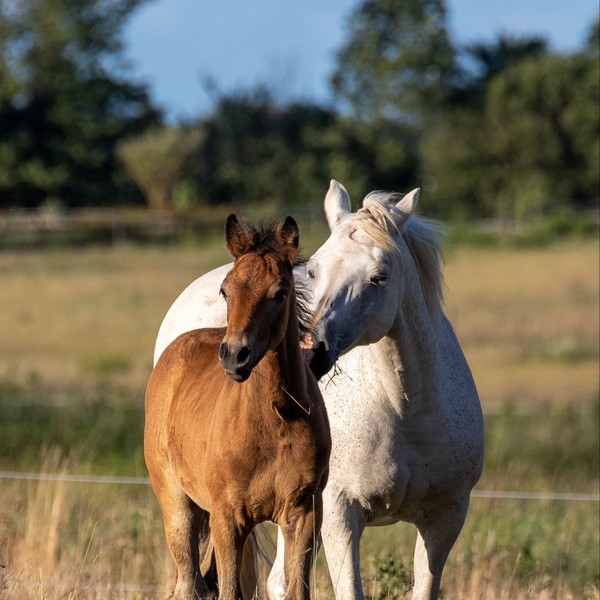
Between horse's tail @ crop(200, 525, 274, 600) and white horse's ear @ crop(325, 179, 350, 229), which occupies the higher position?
white horse's ear @ crop(325, 179, 350, 229)

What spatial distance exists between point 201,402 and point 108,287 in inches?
828

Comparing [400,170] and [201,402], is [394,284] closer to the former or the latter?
[201,402]

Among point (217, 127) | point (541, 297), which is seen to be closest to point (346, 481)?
point (541, 297)

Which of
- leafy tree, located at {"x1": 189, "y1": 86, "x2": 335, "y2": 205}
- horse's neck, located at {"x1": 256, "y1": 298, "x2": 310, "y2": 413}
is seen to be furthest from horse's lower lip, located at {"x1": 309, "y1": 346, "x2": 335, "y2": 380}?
leafy tree, located at {"x1": 189, "y1": 86, "x2": 335, "y2": 205}

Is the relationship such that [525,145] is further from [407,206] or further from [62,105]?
[407,206]

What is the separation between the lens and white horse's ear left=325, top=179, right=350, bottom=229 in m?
4.99

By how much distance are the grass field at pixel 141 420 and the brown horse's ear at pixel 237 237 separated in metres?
1.47

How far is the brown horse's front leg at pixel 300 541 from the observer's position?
4.05 meters

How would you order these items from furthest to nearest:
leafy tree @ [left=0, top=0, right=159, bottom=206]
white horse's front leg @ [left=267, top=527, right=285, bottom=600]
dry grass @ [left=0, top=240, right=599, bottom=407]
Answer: leafy tree @ [left=0, top=0, right=159, bottom=206] < dry grass @ [left=0, top=240, right=599, bottom=407] < white horse's front leg @ [left=267, top=527, right=285, bottom=600]

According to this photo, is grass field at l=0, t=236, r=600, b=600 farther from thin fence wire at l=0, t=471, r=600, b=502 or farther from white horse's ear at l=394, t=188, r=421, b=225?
white horse's ear at l=394, t=188, r=421, b=225

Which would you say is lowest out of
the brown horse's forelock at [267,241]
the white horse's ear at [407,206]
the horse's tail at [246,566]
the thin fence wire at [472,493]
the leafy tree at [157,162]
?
the thin fence wire at [472,493]

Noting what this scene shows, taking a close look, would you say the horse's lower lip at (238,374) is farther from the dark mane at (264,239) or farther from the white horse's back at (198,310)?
the white horse's back at (198,310)

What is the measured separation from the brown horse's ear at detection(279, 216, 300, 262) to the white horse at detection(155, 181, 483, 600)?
67cm

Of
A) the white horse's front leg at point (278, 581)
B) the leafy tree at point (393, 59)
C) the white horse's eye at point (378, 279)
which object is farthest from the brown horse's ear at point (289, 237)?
the leafy tree at point (393, 59)
